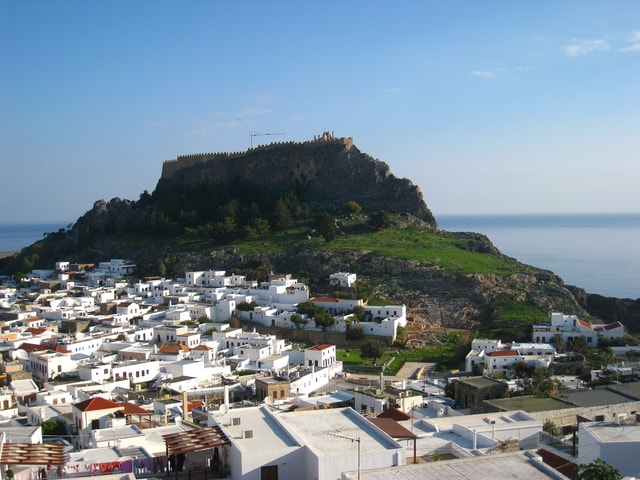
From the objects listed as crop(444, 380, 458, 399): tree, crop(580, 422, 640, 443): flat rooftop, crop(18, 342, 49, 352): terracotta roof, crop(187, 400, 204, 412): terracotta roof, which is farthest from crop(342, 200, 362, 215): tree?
crop(580, 422, 640, 443): flat rooftop

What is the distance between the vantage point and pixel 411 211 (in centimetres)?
4484

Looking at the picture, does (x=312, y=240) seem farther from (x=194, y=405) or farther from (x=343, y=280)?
(x=194, y=405)

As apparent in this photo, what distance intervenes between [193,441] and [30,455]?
205 cm

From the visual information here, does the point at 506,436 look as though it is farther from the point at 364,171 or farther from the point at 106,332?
the point at 364,171

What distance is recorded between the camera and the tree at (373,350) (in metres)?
26.5

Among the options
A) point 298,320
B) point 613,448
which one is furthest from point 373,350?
point 613,448

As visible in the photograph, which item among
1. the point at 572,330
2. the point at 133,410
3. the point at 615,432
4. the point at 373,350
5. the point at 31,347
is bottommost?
the point at 373,350

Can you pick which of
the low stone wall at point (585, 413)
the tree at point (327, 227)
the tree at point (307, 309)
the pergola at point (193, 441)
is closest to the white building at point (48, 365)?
the tree at point (307, 309)

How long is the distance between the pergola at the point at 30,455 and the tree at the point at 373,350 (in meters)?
18.1

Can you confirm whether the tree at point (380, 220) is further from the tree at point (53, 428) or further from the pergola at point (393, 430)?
the pergola at point (393, 430)

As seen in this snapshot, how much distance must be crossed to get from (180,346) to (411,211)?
75.9 feet

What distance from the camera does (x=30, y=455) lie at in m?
8.63

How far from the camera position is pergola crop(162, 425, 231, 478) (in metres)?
8.19

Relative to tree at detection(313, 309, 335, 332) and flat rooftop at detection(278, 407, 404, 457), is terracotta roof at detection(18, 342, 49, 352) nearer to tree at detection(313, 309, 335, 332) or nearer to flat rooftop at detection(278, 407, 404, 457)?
tree at detection(313, 309, 335, 332)
